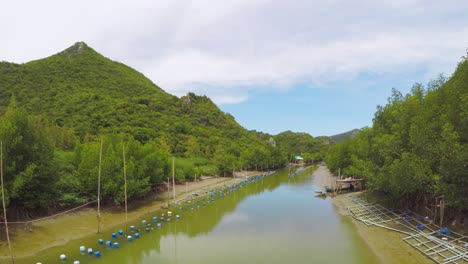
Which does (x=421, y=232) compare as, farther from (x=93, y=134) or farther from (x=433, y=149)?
(x=93, y=134)

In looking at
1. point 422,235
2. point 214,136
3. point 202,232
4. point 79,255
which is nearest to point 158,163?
point 202,232

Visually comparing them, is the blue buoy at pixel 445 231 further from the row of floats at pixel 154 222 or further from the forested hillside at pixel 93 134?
the forested hillside at pixel 93 134

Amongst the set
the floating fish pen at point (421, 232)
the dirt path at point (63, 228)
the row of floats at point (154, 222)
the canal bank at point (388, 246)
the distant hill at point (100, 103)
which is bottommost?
the canal bank at point (388, 246)

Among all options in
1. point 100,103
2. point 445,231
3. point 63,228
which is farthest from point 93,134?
point 445,231

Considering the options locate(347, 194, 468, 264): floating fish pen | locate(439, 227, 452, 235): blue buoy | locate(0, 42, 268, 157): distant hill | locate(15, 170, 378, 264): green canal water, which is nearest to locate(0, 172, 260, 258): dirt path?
locate(15, 170, 378, 264): green canal water

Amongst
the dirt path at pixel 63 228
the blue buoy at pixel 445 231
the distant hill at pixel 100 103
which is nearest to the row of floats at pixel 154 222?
the dirt path at pixel 63 228

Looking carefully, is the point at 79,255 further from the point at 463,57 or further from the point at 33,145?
the point at 463,57

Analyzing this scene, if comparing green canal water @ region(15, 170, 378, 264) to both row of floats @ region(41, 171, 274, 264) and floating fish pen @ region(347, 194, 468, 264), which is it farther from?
floating fish pen @ region(347, 194, 468, 264)
